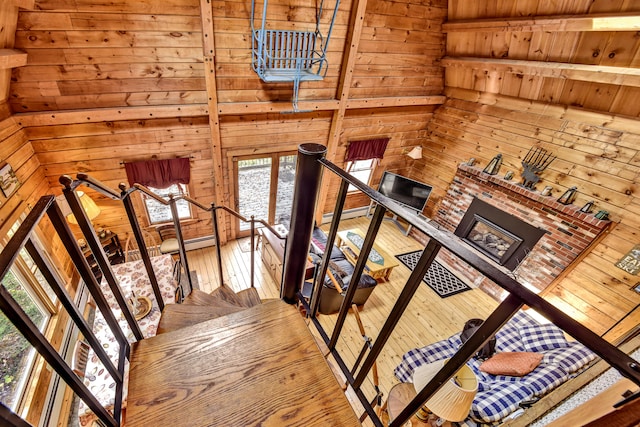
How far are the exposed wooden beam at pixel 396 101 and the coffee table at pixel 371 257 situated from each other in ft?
7.42

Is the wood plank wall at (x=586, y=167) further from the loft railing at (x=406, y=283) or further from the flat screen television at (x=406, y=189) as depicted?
the loft railing at (x=406, y=283)

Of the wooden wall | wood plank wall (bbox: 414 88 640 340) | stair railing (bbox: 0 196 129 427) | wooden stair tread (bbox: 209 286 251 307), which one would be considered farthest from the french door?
stair railing (bbox: 0 196 129 427)

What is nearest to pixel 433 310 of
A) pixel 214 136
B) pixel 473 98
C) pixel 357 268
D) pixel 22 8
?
pixel 473 98

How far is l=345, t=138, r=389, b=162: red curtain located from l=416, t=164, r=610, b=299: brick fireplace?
1.50 m

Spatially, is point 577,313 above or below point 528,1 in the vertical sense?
below

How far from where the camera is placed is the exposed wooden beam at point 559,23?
2678 mm

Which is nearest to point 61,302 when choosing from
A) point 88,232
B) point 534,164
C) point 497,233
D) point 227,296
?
point 88,232

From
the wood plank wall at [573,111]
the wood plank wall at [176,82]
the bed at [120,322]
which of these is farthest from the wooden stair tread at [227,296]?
the wood plank wall at [573,111]

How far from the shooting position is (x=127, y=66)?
3084 mm

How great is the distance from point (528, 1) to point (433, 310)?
4.30 metres

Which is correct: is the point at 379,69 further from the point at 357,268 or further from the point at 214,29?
the point at 357,268

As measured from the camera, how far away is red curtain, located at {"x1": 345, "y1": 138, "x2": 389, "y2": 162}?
515cm

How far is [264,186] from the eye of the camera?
195 inches

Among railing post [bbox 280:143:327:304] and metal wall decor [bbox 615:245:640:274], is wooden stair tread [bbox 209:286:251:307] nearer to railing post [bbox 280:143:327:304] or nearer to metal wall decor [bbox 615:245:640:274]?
railing post [bbox 280:143:327:304]
